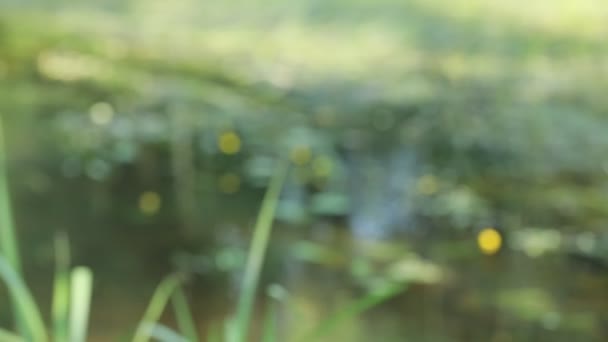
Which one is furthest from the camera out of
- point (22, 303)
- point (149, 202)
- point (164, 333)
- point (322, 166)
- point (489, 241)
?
point (322, 166)

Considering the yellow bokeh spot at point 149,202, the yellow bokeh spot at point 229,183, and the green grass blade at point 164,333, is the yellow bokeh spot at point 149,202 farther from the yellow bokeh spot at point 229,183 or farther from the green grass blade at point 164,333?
the green grass blade at point 164,333

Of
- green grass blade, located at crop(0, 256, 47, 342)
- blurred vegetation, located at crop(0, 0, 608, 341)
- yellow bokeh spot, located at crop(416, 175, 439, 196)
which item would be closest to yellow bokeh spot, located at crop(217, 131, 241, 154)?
blurred vegetation, located at crop(0, 0, 608, 341)

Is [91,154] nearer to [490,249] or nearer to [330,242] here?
[330,242]

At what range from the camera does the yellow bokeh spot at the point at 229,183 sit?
146 centimetres

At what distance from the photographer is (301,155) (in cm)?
156

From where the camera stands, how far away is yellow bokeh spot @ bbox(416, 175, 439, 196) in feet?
4.73

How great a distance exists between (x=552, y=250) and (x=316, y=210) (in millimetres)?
503

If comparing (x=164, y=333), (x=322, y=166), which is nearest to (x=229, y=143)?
(x=322, y=166)

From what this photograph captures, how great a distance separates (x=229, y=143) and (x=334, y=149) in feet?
0.90

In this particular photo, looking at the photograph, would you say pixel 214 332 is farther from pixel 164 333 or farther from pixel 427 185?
pixel 427 185

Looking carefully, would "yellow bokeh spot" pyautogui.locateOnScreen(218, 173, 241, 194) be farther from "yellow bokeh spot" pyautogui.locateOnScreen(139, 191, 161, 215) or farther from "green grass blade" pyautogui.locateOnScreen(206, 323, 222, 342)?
"green grass blade" pyautogui.locateOnScreen(206, 323, 222, 342)

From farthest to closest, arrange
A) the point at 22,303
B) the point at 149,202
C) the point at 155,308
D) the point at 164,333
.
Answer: the point at 149,202 < the point at 155,308 < the point at 164,333 < the point at 22,303

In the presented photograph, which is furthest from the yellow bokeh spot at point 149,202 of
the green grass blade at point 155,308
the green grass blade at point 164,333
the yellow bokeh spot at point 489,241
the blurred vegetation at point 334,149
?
the yellow bokeh spot at point 489,241

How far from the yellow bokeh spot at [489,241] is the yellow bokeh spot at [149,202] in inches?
28.0
